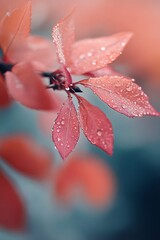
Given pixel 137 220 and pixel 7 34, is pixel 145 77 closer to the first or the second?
pixel 137 220

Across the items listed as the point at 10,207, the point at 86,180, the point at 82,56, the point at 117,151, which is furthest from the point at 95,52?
the point at 117,151

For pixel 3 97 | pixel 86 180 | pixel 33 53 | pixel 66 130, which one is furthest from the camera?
pixel 86 180

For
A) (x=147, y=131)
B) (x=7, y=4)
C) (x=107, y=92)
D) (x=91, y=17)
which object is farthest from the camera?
(x=147, y=131)

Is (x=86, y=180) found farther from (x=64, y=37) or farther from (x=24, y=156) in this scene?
(x=64, y=37)

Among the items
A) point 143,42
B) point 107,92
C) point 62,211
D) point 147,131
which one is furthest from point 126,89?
point 147,131

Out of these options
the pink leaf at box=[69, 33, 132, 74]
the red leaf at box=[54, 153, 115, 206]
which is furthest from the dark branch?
the red leaf at box=[54, 153, 115, 206]

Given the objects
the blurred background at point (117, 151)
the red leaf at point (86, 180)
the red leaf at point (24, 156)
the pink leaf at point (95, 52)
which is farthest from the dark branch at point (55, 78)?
the blurred background at point (117, 151)
